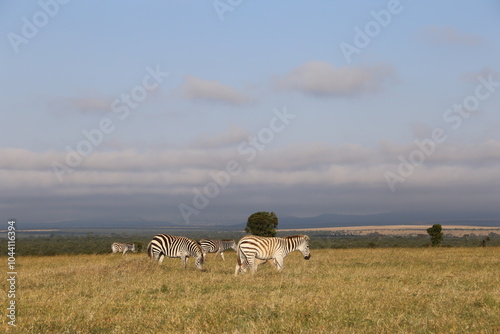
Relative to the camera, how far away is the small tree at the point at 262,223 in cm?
4506

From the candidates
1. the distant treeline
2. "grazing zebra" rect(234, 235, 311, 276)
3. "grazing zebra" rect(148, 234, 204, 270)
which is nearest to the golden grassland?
"grazing zebra" rect(234, 235, 311, 276)

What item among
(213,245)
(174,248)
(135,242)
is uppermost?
(174,248)

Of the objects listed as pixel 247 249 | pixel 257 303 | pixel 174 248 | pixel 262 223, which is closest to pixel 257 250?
pixel 247 249

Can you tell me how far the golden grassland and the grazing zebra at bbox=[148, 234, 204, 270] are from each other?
5.08 meters

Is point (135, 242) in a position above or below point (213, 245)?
below

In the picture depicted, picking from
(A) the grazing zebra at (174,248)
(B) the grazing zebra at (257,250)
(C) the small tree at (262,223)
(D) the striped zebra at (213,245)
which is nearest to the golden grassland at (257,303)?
(B) the grazing zebra at (257,250)

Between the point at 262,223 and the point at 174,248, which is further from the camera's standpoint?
the point at 262,223

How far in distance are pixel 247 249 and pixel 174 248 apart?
16.5ft

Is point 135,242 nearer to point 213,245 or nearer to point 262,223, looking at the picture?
point 262,223

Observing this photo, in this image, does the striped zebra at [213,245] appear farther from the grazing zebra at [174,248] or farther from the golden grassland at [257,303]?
the golden grassland at [257,303]

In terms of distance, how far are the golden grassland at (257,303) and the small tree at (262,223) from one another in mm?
26440

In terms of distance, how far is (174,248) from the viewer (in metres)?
23.8

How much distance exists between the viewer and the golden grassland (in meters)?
9.91

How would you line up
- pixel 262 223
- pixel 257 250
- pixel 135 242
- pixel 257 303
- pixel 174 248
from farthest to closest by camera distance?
1. pixel 135 242
2. pixel 262 223
3. pixel 174 248
4. pixel 257 250
5. pixel 257 303
